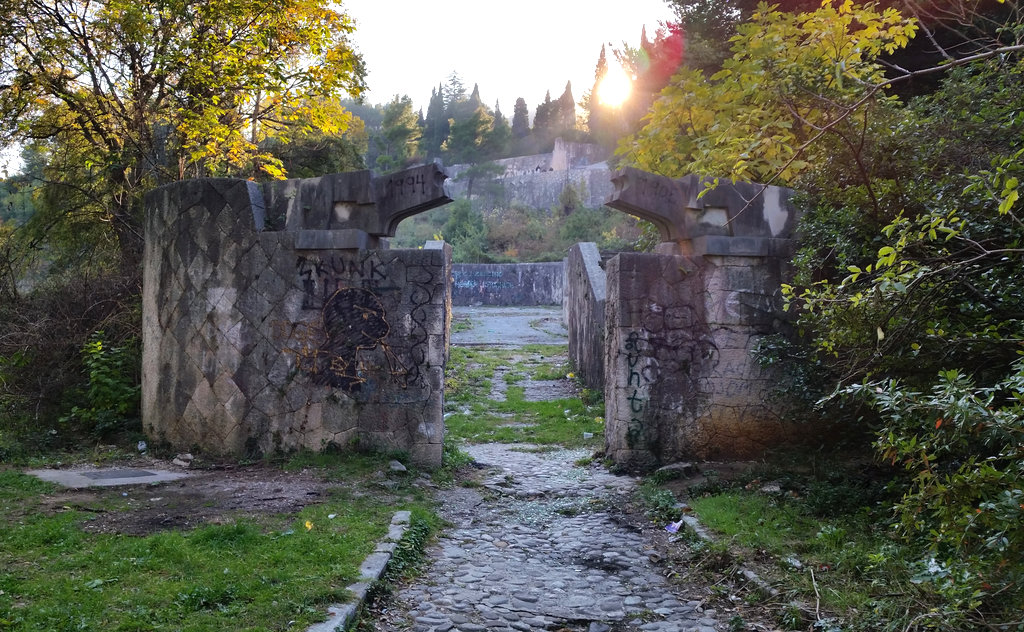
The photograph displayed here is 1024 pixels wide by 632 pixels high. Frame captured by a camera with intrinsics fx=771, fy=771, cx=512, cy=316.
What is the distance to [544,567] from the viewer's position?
5246mm

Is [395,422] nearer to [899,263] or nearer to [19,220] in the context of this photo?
[899,263]

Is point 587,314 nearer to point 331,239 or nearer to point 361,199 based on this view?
point 361,199

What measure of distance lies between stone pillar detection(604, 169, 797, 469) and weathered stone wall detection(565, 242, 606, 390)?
397 cm

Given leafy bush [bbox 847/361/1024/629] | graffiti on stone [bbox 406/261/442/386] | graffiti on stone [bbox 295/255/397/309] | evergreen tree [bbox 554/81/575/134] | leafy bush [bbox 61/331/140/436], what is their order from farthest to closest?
evergreen tree [bbox 554/81/575/134] → leafy bush [bbox 61/331/140/436] → graffiti on stone [bbox 295/255/397/309] → graffiti on stone [bbox 406/261/442/386] → leafy bush [bbox 847/361/1024/629]

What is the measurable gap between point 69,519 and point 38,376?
4.39m

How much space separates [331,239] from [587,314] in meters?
6.15

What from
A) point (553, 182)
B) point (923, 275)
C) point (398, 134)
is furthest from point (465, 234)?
point (923, 275)

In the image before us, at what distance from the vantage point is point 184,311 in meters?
7.84

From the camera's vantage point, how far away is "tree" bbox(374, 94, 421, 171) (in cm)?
4578

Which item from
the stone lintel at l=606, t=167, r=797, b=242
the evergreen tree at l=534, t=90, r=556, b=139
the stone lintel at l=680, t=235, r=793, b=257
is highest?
the evergreen tree at l=534, t=90, r=556, b=139

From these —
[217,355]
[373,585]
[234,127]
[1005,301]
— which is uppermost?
[234,127]

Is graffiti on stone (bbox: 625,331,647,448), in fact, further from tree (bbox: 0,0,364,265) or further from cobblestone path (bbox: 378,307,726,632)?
tree (bbox: 0,0,364,265)

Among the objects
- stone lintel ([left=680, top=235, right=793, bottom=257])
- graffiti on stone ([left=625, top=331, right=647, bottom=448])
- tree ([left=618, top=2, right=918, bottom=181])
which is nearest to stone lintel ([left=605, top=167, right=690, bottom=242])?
stone lintel ([left=680, top=235, right=793, bottom=257])

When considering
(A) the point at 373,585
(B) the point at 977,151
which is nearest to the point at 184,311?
(A) the point at 373,585
